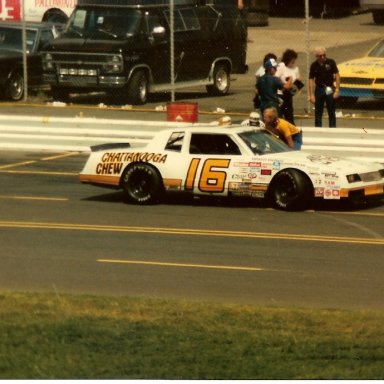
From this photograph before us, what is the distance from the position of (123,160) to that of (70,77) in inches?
403

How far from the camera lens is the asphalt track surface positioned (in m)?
12.6

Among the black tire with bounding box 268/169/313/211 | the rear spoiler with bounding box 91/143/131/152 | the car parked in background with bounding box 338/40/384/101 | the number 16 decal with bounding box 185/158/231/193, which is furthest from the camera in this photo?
the car parked in background with bounding box 338/40/384/101

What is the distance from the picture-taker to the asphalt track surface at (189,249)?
498 inches

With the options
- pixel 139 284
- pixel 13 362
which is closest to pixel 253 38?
pixel 139 284

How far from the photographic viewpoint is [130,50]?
91.5ft

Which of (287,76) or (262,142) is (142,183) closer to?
(262,142)

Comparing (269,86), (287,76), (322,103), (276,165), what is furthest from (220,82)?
(276,165)

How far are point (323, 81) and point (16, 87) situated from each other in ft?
28.9

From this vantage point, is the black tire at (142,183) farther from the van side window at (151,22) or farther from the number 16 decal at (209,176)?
the van side window at (151,22)

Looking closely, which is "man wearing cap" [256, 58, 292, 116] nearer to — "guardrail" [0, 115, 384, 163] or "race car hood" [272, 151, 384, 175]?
"guardrail" [0, 115, 384, 163]

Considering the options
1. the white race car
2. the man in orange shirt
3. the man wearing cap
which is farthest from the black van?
the white race car

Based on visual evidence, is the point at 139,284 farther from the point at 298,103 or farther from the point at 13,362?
the point at 298,103

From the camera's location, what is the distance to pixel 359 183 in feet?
56.9

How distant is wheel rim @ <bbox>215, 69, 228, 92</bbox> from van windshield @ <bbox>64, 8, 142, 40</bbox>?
9.69 feet
